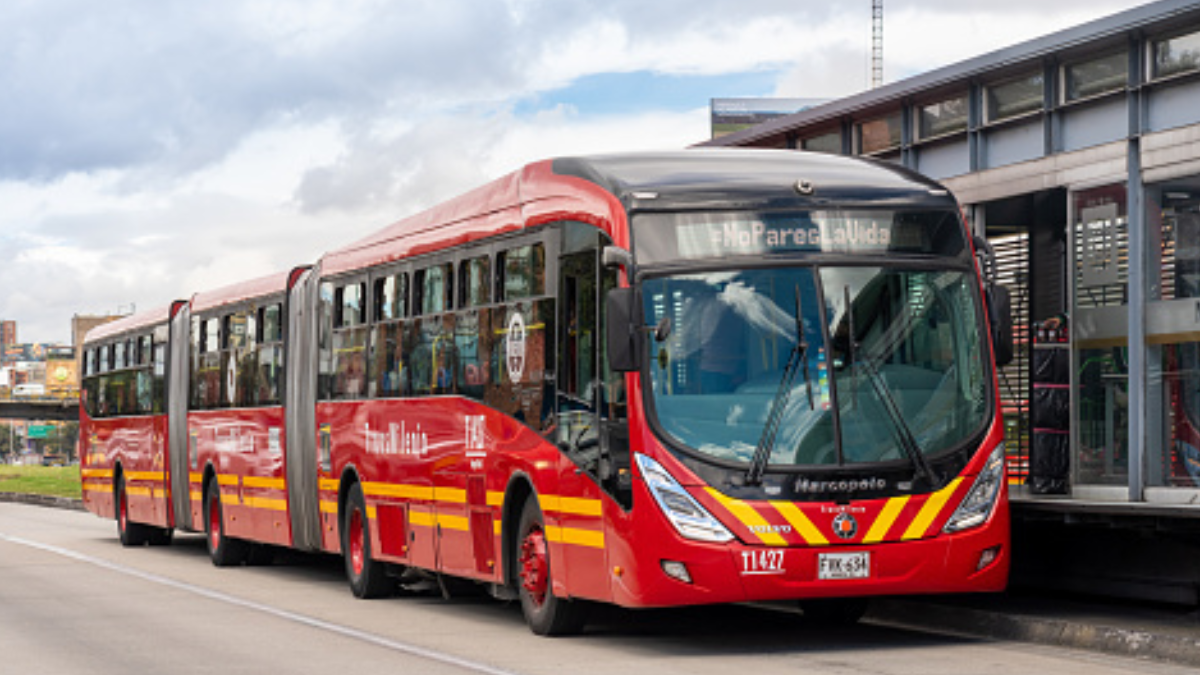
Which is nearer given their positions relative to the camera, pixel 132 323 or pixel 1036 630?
pixel 1036 630

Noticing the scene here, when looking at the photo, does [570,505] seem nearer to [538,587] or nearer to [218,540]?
[538,587]

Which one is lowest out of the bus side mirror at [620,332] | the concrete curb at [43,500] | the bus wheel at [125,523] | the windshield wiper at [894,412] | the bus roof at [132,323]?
the concrete curb at [43,500]

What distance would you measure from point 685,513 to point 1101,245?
433 cm

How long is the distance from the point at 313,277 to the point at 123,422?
33.8ft

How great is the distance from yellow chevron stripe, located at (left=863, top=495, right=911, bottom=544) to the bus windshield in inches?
11.1

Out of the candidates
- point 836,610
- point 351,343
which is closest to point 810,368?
point 836,610

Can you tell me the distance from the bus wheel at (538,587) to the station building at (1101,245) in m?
3.45

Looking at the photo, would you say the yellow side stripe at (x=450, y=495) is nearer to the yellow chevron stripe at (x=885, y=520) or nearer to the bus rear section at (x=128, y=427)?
the yellow chevron stripe at (x=885, y=520)

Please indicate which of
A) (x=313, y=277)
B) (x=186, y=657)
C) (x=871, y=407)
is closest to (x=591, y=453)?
(x=871, y=407)

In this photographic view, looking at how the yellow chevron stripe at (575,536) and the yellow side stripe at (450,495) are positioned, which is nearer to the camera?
the yellow chevron stripe at (575,536)

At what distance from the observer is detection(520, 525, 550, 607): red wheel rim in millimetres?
15000

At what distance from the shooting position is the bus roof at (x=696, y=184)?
1387cm

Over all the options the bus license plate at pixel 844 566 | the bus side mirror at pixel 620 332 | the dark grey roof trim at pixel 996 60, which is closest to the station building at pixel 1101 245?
the dark grey roof trim at pixel 996 60

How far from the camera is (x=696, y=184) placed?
550 inches
